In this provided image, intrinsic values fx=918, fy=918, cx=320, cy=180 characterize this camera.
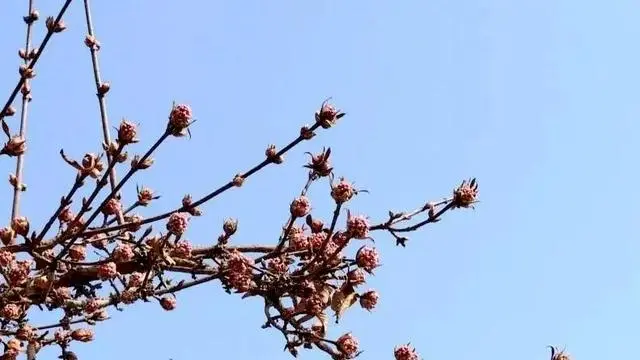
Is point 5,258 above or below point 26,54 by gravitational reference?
below

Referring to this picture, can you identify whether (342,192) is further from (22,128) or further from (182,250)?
(22,128)

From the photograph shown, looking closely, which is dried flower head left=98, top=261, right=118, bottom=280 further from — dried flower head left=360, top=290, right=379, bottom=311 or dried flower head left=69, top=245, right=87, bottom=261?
dried flower head left=360, top=290, right=379, bottom=311

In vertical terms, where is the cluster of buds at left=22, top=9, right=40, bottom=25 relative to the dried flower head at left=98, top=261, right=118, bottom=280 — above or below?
above

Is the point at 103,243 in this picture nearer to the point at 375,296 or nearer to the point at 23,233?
the point at 23,233

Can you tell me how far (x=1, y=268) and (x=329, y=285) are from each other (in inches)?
43.7

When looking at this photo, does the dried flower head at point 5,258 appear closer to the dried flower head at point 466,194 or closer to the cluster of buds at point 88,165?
the cluster of buds at point 88,165

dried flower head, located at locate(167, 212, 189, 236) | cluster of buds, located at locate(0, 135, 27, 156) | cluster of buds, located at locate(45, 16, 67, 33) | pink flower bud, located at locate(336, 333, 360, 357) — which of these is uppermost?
cluster of buds, located at locate(45, 16, 67, 33)

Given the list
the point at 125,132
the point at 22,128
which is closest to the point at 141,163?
the point at 125,132

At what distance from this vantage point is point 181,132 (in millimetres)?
2836

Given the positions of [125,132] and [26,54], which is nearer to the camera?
[125,132]

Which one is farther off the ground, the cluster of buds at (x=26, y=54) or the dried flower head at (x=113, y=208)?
the cluster of buds at (x=26, y=54)

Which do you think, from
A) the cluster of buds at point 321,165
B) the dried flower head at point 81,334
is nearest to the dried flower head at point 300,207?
the cluster of buds at point 321,165

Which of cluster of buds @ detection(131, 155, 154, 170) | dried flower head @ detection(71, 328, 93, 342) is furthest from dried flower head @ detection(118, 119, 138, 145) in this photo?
dried flower head @ detection(71, 328, 93, 342)

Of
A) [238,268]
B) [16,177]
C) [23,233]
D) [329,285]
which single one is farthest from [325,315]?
[16,177]
